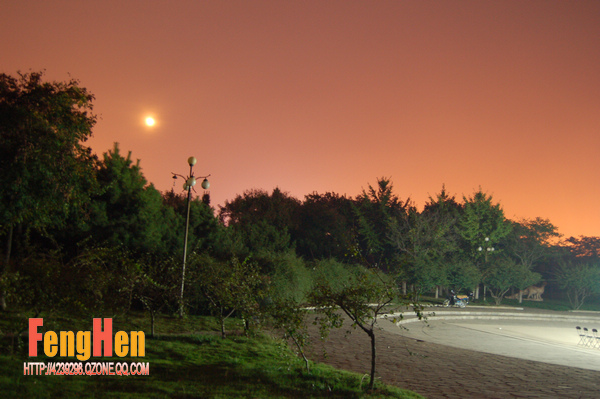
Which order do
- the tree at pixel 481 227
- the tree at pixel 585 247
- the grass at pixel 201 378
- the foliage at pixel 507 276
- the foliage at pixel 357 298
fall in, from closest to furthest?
the grass at pixel 201 378 → the foliage at pixel 357 298 → the foliage at pixel 507 276 → the tree at pixel 481 227 → the tree at pixel 585 247

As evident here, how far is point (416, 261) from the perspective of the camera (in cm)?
3547

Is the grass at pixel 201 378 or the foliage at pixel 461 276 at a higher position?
the grass at pixel 201 378

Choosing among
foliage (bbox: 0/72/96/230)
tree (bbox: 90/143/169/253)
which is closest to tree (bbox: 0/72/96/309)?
foliage (bbox: 0/72/96/230)

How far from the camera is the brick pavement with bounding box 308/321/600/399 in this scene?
8.20 metres

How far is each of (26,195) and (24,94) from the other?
321 centimetres

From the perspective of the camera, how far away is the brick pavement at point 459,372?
8201 millimetres

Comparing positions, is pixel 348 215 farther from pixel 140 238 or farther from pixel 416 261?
pixel 140 238

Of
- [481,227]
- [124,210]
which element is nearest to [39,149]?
[124,210]

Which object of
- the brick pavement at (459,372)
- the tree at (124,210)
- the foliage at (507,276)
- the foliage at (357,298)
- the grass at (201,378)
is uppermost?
the tree at (124,210)

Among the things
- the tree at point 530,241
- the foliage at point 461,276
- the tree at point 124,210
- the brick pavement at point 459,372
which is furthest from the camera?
the tree at point 530,241

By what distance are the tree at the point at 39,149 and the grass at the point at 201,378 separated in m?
3.78

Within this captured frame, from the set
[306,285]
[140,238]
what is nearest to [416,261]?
[306,285]

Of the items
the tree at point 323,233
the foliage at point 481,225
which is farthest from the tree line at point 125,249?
the tree at point 323,233

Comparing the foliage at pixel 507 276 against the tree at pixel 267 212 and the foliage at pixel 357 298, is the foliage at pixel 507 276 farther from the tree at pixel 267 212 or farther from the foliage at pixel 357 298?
the foliage at pixel 357 298
